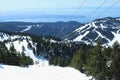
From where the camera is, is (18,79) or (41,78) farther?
(41,78)

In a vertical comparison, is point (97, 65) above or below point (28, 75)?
above

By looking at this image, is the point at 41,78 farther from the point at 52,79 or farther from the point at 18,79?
the point at 18,79

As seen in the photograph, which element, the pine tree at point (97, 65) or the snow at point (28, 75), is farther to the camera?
the pine tree at point (97, 65)

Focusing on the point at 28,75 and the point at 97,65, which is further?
the point at 97,65

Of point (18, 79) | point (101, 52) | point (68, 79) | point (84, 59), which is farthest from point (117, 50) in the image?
point (84, 59)

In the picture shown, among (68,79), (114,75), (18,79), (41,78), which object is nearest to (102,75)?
(114,75)

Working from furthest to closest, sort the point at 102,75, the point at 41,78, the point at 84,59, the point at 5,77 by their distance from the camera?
the point at 84,59, the point at 102,75, the point at 41,78, the point at 5,77

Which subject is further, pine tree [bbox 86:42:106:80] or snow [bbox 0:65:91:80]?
pine tree [bbox 86:42:106:80]

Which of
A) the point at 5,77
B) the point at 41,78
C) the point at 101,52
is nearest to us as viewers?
the point at 5,77

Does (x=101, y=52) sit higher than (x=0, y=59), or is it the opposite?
(x=101, y=52)
